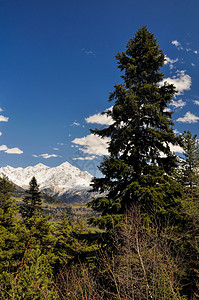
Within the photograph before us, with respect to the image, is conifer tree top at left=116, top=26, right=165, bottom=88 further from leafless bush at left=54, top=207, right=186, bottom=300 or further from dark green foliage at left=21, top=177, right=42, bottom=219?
dark green foliage at left=21, top=177, right=42, bottom=219

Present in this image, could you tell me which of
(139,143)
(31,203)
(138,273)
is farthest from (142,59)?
(31,203)

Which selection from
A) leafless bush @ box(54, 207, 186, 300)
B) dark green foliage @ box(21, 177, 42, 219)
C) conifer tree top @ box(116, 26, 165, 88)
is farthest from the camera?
dark green foliage @ box(21, 177, 42, 219)

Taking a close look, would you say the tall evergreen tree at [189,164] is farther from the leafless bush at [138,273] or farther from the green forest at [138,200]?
the leafless bush at [138,273]

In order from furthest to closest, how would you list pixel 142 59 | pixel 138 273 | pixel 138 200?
pixel 142 59
pixel 138 200
pixel 138 273

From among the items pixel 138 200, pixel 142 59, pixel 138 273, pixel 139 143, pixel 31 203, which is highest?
pixel 142 59

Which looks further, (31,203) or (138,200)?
(31,203)

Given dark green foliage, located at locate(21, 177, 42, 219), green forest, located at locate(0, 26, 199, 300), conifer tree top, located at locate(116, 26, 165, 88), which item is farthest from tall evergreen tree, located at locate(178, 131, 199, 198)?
dark green foliage, located at locate(21, 177, 42, 219)

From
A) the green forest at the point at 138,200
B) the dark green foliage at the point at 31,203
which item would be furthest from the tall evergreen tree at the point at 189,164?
the dark green foliage at the point at 31,203

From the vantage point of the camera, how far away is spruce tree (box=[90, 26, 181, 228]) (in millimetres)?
9477

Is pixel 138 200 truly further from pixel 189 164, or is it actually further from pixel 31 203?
pixel 31 203

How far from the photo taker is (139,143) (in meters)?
11.2

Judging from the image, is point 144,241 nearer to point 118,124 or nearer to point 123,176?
point 123,176

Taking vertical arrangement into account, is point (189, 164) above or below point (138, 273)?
above

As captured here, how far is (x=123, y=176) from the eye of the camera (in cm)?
1041
